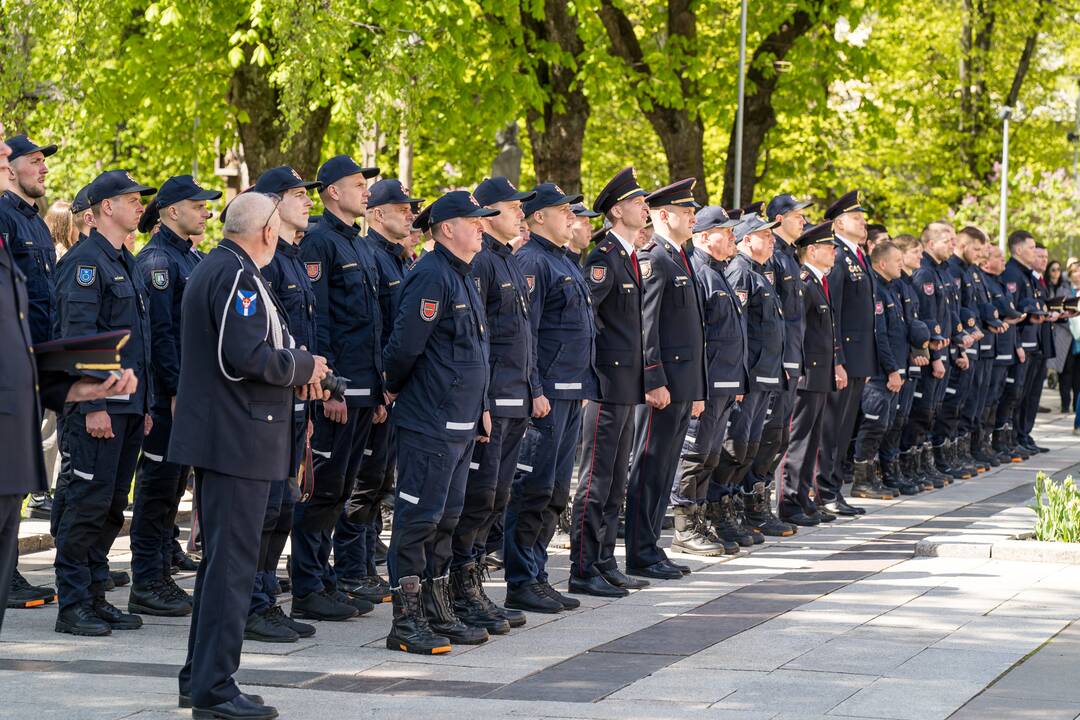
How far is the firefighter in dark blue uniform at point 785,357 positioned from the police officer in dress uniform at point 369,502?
3563mm

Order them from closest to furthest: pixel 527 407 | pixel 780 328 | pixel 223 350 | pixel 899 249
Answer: pixel 223 350, pixel 527 407, pixel 780 328, pixel 899 249

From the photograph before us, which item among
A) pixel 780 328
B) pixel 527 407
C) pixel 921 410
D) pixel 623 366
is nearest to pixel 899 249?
pixel 921 410

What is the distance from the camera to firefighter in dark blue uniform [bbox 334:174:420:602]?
955 centimetres

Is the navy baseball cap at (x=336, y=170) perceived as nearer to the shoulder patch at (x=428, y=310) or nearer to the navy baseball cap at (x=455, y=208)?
the navy baseball cap at (x=455, y=208)

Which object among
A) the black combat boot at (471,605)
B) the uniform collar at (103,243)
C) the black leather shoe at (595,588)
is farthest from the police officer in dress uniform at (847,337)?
the uniform collar at (103,243)

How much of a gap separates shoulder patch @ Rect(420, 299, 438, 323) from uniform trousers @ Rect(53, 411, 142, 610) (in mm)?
1807

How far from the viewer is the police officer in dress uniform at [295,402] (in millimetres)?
8133

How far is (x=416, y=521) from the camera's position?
26.7 ft

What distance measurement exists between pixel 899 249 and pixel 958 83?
75.8 feet

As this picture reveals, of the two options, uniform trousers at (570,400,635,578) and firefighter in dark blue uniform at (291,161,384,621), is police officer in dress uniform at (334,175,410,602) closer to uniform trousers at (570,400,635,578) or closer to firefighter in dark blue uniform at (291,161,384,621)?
firefighter in dark blue uniform at (291,161,384,621)

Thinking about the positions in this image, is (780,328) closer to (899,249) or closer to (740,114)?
(899,249)

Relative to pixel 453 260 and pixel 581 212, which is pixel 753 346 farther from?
pixel 453 260

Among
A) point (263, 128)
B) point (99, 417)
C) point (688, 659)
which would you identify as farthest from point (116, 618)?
point (263, 128)

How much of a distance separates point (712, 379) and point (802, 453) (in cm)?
240
